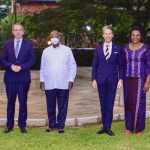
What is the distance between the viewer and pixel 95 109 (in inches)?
437

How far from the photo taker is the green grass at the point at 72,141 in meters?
7.37

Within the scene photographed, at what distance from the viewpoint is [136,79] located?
8109mm

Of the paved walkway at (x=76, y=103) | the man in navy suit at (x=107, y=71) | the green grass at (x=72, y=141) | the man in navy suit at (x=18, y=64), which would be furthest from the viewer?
the paved walkway at (x=76, y=103)

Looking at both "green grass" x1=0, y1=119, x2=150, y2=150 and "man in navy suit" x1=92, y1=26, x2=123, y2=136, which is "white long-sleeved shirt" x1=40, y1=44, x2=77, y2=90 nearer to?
"man in navy suit" x1=92, y1=26, x2=123, y2=136

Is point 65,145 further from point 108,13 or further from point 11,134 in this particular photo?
point 108,13

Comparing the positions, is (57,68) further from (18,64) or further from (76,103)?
(76,103)

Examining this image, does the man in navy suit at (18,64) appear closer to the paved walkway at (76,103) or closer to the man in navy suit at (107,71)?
the man in navy suit at (107,71)

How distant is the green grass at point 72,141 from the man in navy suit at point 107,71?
15.0 inches

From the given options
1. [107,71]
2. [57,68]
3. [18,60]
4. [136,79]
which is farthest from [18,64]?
[136,79]

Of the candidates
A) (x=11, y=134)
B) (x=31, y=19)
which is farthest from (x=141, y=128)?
(x=31, y=19)

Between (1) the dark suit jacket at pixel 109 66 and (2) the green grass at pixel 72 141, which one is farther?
(1) the dark suit jacket at pixel 109 66

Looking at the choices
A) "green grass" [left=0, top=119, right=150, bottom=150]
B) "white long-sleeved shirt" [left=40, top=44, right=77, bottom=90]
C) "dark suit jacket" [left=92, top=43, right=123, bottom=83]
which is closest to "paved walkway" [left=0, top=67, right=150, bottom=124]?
"green grass" [left=0, top=119, right=150, bottom=150]

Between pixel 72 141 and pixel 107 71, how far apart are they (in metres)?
1.25

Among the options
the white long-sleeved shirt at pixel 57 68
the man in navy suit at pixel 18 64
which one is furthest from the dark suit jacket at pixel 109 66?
the man in navy suit at pixel 18 64
